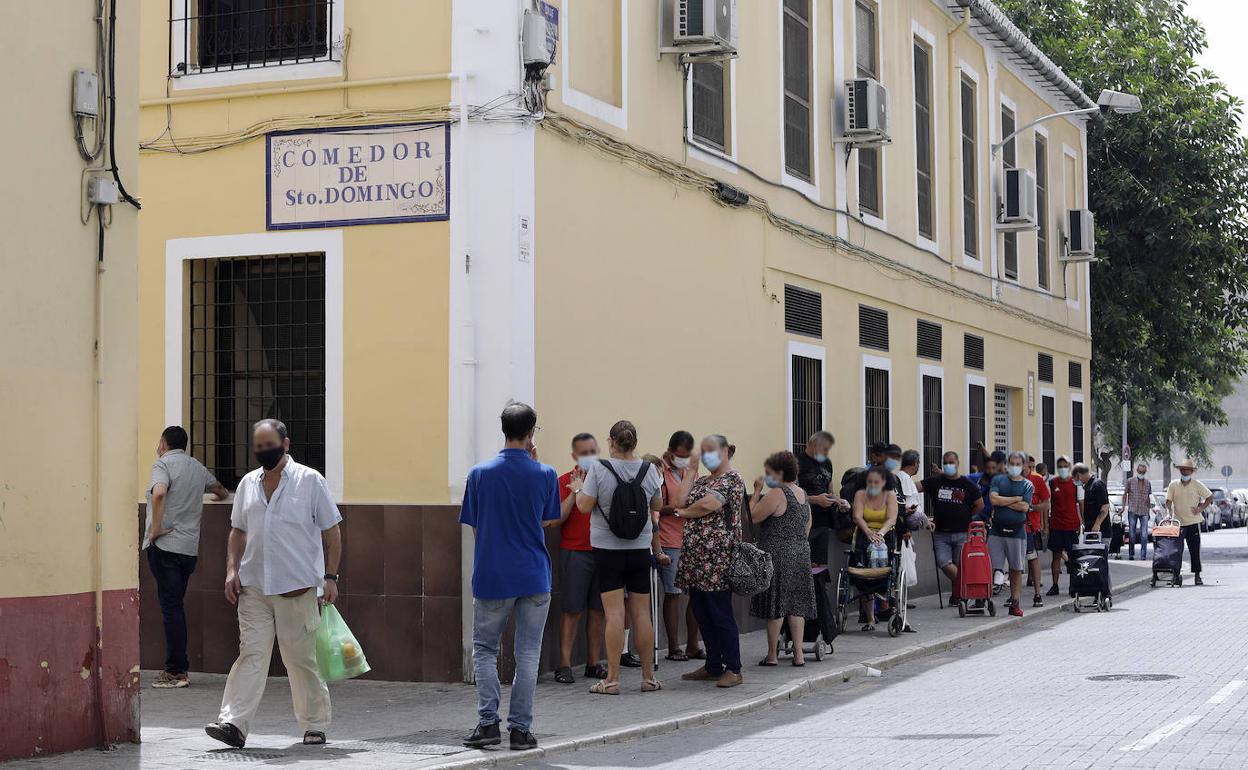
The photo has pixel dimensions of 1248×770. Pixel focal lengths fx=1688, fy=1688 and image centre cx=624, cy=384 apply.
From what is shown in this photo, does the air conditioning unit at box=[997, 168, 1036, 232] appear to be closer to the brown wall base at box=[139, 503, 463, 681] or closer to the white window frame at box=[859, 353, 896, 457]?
the white window frame at box=[859, 353, 896, 457]

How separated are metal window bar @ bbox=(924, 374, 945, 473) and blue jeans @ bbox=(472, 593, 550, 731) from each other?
13517mm

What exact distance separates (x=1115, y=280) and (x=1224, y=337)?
3.41 metres

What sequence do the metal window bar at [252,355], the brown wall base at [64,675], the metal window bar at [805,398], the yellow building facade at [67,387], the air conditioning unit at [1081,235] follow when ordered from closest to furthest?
the brown wall base at [64,675], the yellow building facade at [67,387], the metal window bar at [252,355], the metal window bar at [805,398], the air conditioning unit at [1081,235]

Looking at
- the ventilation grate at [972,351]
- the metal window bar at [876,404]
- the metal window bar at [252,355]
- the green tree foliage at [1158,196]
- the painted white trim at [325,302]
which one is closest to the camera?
the painted white trim at [325,302]

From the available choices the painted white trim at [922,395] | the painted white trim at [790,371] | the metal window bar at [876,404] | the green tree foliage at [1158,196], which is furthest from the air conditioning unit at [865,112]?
the green tree foliage at [1158,196]

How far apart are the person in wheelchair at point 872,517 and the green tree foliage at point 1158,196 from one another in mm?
17271

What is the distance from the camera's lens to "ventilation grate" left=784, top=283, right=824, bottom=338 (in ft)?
57.9

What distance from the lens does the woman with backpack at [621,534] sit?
1149 centimetres

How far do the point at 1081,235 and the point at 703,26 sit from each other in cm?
1717

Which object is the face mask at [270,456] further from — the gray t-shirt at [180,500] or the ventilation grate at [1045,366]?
the ventilation grate at [1045,366]

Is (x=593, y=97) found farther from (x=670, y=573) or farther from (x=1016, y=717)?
(x=1016, y=717)

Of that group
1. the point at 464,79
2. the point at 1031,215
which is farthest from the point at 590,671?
the point at 1031,215

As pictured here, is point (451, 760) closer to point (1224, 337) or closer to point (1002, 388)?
point (1002, 388)

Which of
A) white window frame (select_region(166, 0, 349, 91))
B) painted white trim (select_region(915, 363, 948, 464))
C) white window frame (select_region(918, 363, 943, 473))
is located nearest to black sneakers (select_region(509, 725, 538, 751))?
white window frame (select_region(166, 0, 349, 91))
